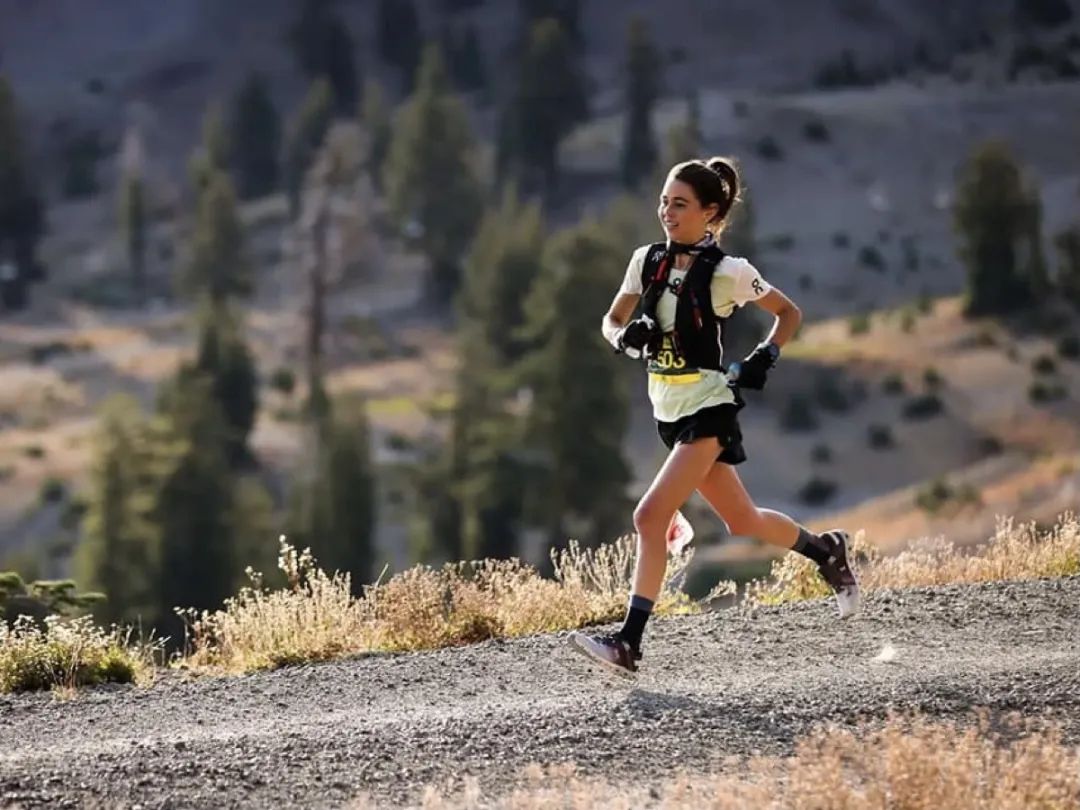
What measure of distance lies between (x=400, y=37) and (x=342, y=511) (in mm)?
84267

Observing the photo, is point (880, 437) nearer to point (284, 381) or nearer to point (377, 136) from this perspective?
point (284, 381)

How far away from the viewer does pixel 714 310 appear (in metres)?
7.30

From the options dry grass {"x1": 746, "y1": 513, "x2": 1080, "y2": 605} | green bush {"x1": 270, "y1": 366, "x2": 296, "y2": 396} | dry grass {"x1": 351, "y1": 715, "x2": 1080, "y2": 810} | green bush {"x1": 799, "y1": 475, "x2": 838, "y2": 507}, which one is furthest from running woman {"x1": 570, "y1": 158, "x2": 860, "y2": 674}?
green bush {"x1": 270, "y1": 366, "x2": 296, "y2": 396}

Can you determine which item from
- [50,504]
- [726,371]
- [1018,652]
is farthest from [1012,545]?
[50,504]

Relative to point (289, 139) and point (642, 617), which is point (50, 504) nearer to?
point (289, 139)

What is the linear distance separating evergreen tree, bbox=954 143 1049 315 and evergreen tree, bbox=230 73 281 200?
5321 cm

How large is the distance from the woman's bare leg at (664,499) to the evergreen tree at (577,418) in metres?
48.2

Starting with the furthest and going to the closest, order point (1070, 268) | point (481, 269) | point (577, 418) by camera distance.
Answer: point (481, 269), point (1070, 268), point (577, 418)

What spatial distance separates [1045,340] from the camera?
74.9 metres

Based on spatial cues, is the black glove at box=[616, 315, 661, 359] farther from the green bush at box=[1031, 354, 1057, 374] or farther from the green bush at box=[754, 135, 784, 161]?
the green bush at box=[754, 135, 784, 161]

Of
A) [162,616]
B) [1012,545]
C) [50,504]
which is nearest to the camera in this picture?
[1012,545]

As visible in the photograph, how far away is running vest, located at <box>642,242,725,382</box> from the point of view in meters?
7.25

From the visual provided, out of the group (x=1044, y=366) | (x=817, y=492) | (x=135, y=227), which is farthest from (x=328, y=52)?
(x=817, y=492)

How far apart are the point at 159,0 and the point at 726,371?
150258mm
